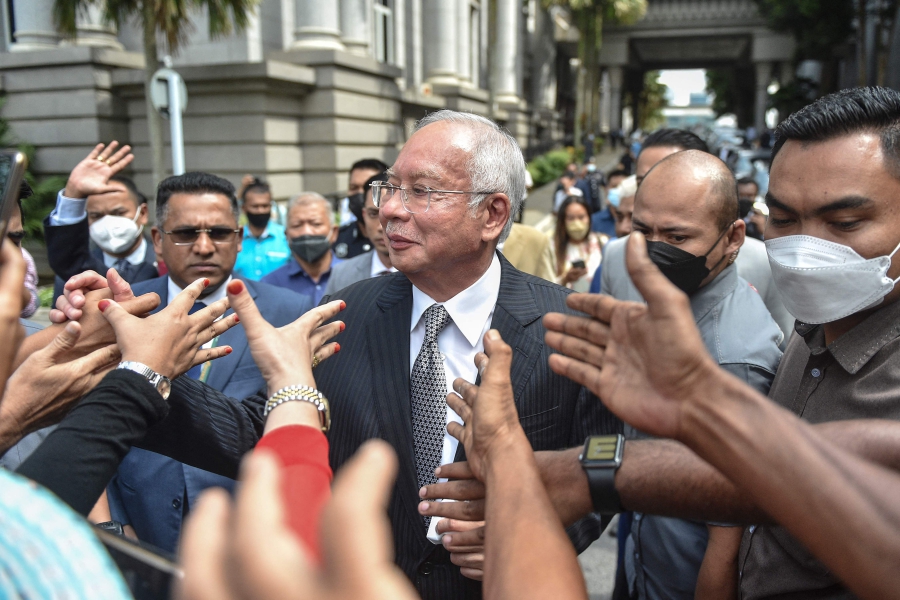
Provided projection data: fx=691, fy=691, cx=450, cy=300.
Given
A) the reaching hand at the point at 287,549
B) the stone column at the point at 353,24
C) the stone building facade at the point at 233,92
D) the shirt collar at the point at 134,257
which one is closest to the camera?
the reaching hand at the point at 287,549

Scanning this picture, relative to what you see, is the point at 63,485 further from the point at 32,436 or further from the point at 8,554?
the point at 32,436

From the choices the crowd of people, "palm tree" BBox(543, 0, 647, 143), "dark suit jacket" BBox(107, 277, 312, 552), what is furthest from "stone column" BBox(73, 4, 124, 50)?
"palm tree" BBox(543, 0, 647, 143)

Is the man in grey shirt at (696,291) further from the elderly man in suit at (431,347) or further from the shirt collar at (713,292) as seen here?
the elderly man in suit at (431,347)

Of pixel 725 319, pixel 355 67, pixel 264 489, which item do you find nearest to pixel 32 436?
pixel 264 489

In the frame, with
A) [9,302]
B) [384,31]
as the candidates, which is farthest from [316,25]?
[9,302]

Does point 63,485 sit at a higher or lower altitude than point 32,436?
higher

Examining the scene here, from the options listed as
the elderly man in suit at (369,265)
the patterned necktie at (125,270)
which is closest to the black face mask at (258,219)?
the patterned necktie at (125,270)

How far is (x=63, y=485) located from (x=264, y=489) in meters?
0.88

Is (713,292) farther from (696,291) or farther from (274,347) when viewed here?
(274,347)

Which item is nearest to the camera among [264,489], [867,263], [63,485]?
[264,489]

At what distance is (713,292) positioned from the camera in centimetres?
271

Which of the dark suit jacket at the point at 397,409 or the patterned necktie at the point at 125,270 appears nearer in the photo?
the dark suit jacket at the point at 397,409

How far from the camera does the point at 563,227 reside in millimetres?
6773

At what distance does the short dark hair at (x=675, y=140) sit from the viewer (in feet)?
14.9
